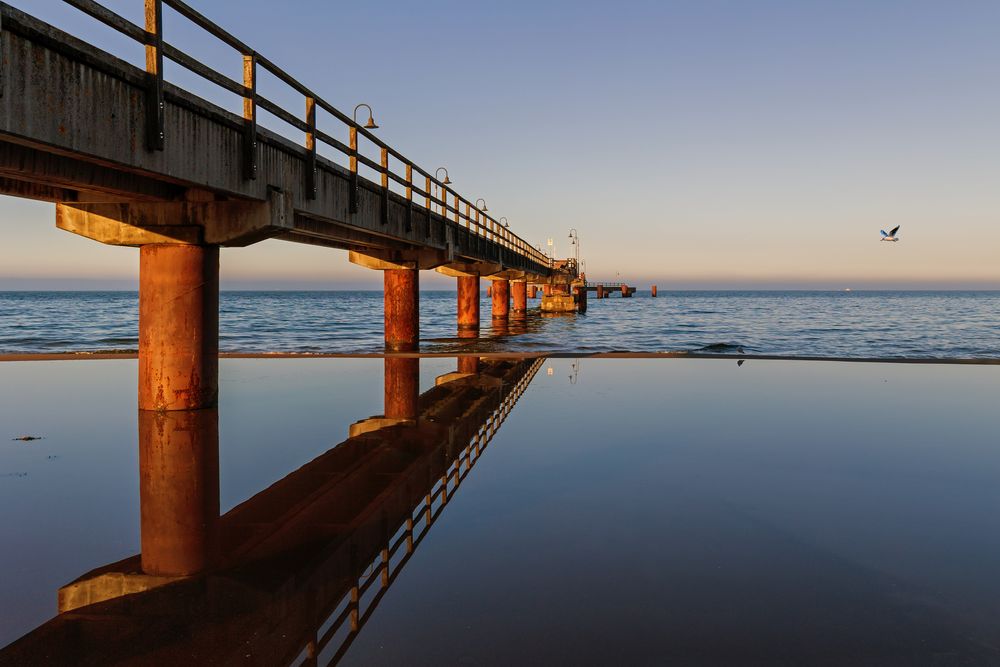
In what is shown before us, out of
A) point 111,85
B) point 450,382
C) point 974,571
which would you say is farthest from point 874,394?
point 111,85

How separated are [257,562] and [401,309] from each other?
1729 cm

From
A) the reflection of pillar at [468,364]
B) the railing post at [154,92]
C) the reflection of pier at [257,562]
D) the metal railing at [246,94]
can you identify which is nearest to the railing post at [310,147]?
the metal railing at [246,94]

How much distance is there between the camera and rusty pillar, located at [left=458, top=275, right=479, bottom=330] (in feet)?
117

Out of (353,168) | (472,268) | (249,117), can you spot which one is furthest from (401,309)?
(249,117)

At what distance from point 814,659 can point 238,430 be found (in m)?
7.73

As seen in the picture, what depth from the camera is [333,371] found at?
665 inches

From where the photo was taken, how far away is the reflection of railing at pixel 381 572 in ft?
12.4

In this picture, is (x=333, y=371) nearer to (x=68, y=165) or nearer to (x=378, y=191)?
(x=378, y=191)


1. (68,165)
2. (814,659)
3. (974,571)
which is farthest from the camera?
(68,165)

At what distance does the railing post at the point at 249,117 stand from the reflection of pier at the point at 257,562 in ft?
11.7

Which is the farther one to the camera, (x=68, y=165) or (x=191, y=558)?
(x=68, y=165)

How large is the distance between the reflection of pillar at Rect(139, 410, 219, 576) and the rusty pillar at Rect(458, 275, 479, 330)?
1000 inches

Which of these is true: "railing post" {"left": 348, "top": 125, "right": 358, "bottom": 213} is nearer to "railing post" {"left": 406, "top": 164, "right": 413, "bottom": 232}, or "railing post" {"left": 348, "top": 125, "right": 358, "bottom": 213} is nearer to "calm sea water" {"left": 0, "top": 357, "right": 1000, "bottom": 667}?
"railing post" {"left": 406, "top": 164, "right": 413, "bottom": 232}

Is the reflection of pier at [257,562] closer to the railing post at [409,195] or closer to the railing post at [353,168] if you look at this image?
the railing post at [353,168]
